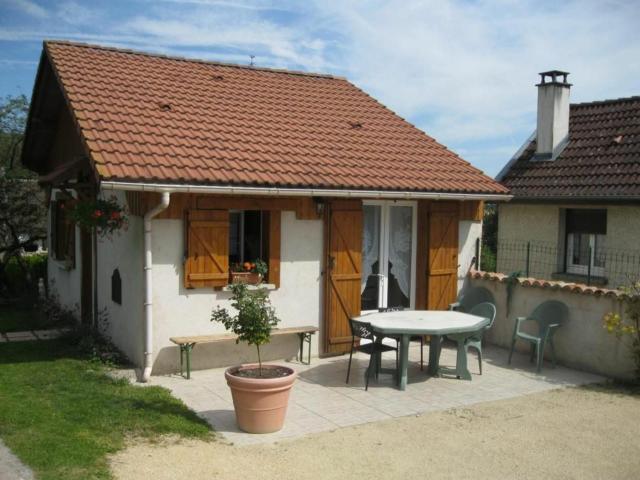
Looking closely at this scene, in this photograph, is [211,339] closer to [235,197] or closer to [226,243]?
[226,243]

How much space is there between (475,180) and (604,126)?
5151 millimetres

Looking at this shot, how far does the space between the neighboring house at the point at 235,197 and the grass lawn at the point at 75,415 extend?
0.96 meters

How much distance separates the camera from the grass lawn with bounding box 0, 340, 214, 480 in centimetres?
566

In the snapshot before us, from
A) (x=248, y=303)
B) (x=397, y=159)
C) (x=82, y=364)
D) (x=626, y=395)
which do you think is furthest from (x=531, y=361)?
(x=82, y=364)

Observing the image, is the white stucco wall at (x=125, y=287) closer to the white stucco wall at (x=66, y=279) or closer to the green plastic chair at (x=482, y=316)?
the white stucco wall at (x=66, y=279)

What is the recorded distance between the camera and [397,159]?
11.5 meters

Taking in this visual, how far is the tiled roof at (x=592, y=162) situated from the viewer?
13.3m

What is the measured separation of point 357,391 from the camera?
27.6 ft

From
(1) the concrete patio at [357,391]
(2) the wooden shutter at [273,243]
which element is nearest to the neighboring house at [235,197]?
(2) the wooden shutter at [273,243]

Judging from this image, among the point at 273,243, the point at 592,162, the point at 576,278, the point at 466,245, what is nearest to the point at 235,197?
the point at 273,243

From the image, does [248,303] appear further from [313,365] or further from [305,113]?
[305,113]

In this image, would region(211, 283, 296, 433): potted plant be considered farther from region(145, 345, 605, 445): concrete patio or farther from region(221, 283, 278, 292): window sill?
region(221, 283, 278, 292): window sill

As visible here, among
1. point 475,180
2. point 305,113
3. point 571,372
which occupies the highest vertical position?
point 305,113

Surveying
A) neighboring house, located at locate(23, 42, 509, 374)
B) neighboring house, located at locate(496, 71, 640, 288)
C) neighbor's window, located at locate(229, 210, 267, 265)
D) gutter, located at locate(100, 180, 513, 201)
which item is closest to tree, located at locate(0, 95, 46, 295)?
neighboring house, located at locate(23, 42, 509, 374)
